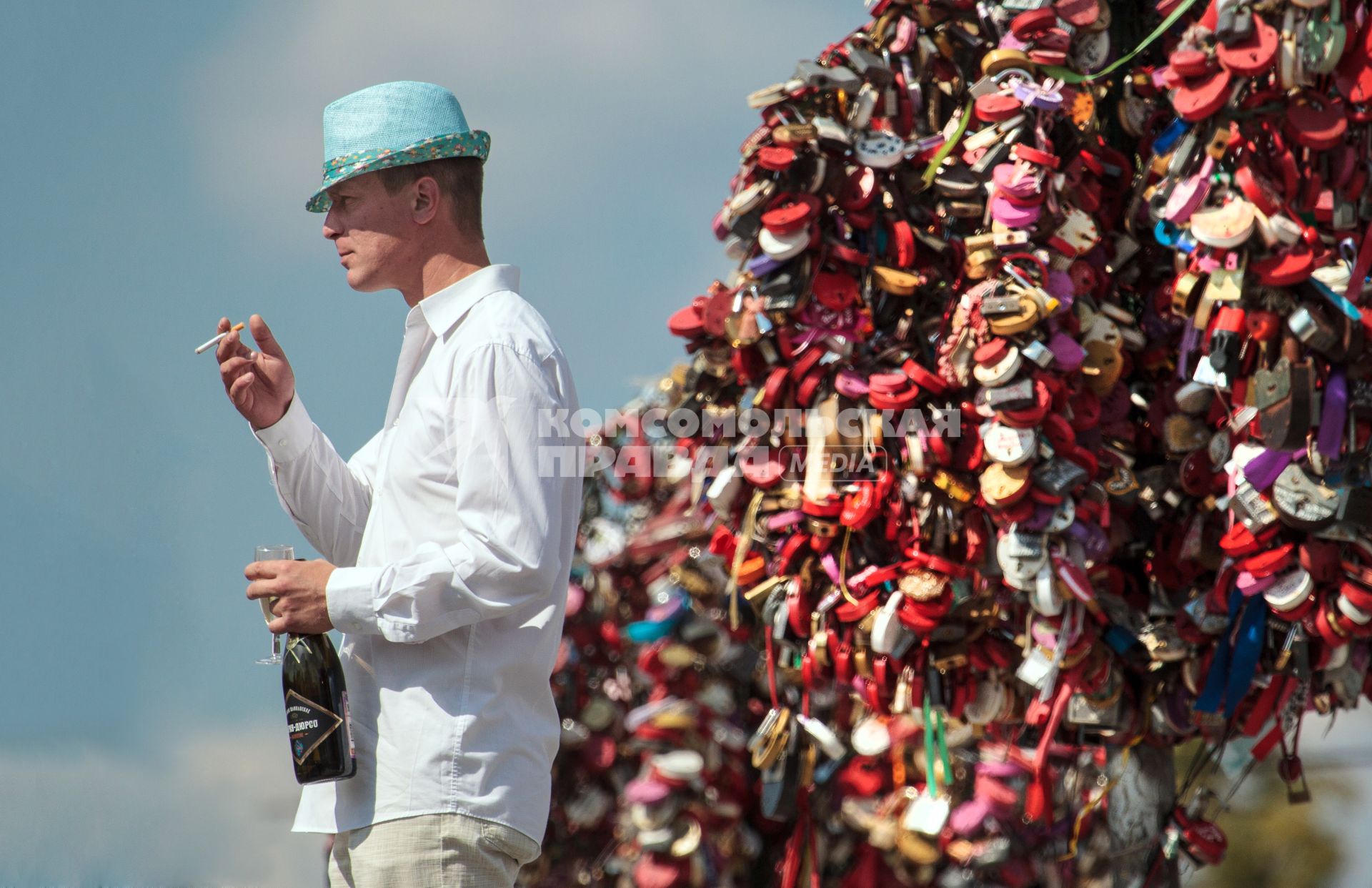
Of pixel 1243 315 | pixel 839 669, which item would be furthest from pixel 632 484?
pixel 1243 315

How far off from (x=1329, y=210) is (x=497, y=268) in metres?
1.16

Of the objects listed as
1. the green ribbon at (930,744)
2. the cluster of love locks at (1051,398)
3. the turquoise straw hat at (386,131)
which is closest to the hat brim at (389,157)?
the turquoise straw hat at (386,131)

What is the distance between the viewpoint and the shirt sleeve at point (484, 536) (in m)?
1.46

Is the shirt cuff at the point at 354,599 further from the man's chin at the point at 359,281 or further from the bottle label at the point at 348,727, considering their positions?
the man's chin at the point at 359,281

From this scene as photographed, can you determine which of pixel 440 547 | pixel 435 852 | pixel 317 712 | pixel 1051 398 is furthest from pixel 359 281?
pixel 1051 398

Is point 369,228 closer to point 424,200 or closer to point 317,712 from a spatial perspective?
point 424,200

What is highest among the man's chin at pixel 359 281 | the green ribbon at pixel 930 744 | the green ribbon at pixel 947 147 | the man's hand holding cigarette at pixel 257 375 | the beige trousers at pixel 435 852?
the man's chin at pixel 359 281

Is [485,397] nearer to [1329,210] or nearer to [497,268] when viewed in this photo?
[497,268]

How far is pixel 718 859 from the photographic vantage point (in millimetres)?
3092

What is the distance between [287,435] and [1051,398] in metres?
1.09

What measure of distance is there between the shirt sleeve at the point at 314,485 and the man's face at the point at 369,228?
8.3 inches

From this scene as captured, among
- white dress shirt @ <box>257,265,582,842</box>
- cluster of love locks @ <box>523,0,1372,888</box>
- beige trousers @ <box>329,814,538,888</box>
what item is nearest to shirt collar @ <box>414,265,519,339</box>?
white dress shirt @ <box>257,265,582,842</box>

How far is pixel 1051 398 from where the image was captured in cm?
223

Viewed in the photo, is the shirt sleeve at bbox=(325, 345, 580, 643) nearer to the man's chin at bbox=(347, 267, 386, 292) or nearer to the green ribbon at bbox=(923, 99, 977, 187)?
the man's chin at bbox=(347, 267, 386, 292)
